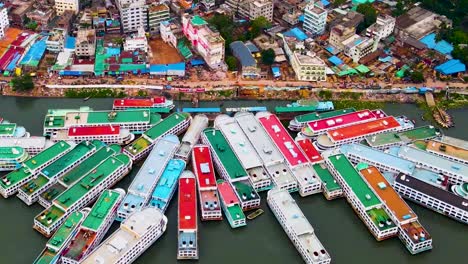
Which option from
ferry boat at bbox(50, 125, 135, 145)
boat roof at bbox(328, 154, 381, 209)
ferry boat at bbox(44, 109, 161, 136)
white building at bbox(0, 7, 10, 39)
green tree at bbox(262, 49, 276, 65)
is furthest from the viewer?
white building at bbox(0, 7, 10, 39)

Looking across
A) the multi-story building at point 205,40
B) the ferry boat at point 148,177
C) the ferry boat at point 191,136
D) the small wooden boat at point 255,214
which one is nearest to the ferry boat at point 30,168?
the ferry boat at point 148,177

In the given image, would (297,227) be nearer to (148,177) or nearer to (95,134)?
(148,177)

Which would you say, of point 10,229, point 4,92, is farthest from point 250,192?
point 4,92

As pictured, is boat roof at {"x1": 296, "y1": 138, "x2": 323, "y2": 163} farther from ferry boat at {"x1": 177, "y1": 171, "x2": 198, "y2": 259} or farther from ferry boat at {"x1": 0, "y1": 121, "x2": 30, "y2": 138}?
ferry boat at {"x1": 0, "y1": 121, "x2": 30, "y2": 138}

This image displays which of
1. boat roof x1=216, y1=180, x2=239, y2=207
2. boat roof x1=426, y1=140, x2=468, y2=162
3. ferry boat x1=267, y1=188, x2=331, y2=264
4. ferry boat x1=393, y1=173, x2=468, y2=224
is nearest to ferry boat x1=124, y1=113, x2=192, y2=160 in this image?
boat roof x1=216, y1=180, x2=239, y2=207

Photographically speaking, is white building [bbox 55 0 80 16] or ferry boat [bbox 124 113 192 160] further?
white building [bbox 55 0 80 16]

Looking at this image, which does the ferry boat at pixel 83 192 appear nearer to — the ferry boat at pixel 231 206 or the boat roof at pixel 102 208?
the boat roof at pixel 102 208

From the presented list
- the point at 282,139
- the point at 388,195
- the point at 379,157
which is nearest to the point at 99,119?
the point at 282,139
